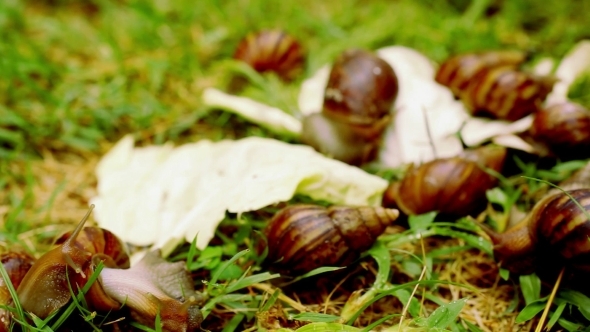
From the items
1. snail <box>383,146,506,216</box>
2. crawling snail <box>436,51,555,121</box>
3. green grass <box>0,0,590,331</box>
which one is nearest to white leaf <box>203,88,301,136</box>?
green grass <box>0,0,590,331</box>

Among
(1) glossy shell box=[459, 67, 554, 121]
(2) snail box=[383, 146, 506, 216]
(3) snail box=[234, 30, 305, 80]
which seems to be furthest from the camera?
(3) snail box=[234, 30, 305, 80]

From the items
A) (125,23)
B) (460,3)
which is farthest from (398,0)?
(125,23)

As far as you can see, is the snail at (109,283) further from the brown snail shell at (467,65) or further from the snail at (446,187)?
the brown snail shell at (467,65)

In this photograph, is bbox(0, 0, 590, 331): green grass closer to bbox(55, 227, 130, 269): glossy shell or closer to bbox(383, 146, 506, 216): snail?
bbox(383, 146, 506, 216): snail

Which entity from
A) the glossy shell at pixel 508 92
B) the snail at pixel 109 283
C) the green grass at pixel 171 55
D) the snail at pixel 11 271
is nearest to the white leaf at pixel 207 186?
the green grass at pixel 171 55

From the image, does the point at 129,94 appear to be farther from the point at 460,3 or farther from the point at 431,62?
the point at 460,3

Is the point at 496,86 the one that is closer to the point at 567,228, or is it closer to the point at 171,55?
the point at 567,228

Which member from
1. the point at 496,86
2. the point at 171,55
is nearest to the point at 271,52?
the point at 171,55

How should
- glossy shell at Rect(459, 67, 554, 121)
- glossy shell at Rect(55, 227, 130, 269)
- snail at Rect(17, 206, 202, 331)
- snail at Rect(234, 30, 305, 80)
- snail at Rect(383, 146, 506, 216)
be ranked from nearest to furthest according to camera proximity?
snail at Rect(17, 206, 202, 331)
glossy shell at Rect(55, 227, 130, 269)
snail at Rect(383, 146, 506, 216)
glossy shell at Rect(459, 67, 554, 121)
snail at Rect(234, 30, 305, 80)
